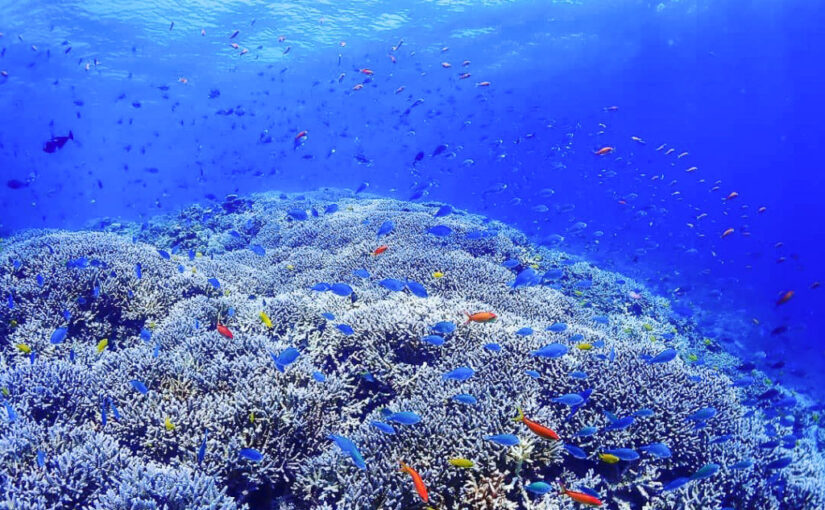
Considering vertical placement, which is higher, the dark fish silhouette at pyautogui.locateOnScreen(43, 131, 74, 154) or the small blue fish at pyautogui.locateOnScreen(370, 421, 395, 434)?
the small blue fish at pyautogui.locateOnScreen(370, 421, 395, 434)

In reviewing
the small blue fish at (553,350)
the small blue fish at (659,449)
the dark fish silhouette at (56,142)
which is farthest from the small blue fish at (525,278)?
the dark fish silhouette at (56,142)

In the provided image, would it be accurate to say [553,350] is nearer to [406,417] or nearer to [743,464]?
[406,417]

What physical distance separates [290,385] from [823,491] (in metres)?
Result: 6.11

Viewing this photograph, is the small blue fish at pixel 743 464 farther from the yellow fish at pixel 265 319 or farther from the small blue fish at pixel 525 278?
the yellow fish at pixel 265 319

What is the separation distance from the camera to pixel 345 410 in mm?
4867

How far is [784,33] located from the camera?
54.6 metres

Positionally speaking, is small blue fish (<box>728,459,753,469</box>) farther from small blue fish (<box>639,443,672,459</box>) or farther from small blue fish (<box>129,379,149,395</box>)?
small blue fish (<box>129,379,149,395</box>)

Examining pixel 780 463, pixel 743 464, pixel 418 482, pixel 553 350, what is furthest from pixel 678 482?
pixel 418 482

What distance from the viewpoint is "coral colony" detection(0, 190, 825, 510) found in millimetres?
3703

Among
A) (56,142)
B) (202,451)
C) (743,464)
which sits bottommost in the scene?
(56,142)

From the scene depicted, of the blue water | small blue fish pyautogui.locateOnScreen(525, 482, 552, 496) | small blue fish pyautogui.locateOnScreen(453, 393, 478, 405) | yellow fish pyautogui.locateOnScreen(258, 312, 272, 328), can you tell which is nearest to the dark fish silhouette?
the blue water

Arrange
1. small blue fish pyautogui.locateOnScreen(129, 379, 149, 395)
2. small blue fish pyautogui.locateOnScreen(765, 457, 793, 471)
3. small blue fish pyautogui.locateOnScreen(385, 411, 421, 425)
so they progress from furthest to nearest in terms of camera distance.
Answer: small blue fish pyautogui.locateOnScreen(765, 457, 793, 471), small blue fish pyautogui.locateOnScreen(129, 379, 149, 395), small blue fish pyautogui.locateOnScreen(385, 411, 421, 425)

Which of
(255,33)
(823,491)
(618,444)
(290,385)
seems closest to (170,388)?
(290,385)

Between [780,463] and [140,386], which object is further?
[780,463]
